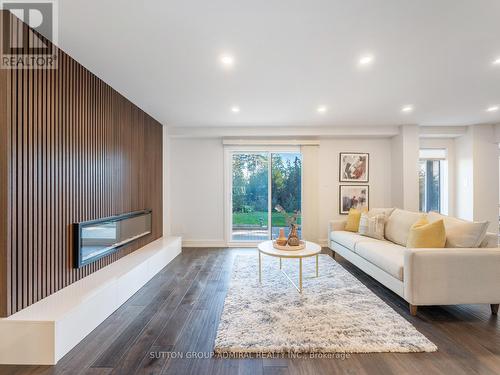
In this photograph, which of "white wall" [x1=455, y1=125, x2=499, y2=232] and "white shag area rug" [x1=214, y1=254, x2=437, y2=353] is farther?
"white wall" [x1=455, y1=125, x2=499, y2=232]

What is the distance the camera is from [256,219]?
5.35 metres

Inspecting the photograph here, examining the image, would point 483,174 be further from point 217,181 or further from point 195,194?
point 195,194

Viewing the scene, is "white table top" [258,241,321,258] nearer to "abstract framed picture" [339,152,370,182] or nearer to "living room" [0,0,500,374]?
"living room" [0,0,500,374]

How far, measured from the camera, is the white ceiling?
1752mm

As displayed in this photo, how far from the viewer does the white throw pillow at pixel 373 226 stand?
12.5ft

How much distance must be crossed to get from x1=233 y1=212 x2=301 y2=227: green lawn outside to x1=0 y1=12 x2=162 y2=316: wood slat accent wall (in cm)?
254

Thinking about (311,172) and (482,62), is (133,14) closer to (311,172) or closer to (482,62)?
(482,62)

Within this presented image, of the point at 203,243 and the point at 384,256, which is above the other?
the point at 384,256

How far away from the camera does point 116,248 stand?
3.14 metres

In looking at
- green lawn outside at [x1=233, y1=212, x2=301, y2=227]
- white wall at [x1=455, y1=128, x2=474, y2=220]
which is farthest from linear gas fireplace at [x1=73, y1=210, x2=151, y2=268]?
white wall at [x1=455, y1=128, x2=474, y2=220]

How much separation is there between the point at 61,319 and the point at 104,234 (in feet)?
3.98

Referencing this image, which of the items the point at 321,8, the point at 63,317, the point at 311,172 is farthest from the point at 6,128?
the point at 311,172

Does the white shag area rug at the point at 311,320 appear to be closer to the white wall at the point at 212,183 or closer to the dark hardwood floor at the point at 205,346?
the dark hardwood floor at the point at 205,346

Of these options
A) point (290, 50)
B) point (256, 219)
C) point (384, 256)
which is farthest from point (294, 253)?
point (256, 219)
